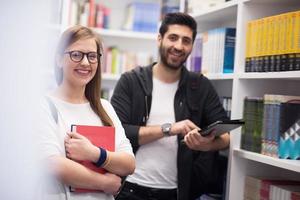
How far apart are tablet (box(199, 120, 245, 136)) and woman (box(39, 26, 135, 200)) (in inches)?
16.3

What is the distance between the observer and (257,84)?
234 cm

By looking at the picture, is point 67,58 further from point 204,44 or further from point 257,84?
point 204,44

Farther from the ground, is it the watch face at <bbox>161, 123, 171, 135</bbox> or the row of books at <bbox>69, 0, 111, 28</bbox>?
the row of books at <bbox>69, 0, 111, 28</bbox>

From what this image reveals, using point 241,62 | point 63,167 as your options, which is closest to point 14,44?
point 63,167

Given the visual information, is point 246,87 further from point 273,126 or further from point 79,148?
point 79,148

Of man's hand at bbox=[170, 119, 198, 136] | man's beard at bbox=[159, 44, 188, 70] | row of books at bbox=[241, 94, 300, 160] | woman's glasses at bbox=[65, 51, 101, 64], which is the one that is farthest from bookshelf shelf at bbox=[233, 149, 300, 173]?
woman's glasses at bbox=[65, 51, 101, 64]

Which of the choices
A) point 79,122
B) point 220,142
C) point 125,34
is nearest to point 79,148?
point 79,122

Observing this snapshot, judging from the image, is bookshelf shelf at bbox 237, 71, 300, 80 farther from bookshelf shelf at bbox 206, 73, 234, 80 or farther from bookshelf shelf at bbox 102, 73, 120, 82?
bookshelf shelf at bbox 102, 73, 120, 82

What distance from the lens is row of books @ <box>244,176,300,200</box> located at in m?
2.01

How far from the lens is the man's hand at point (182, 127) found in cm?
213

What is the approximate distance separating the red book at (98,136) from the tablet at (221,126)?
49 cm

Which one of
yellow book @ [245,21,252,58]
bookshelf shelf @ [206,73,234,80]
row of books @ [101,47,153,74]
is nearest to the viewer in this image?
yellow book @ [245,21,252,58]

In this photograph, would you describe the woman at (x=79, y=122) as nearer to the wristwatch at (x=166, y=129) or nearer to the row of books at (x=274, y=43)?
the wristwatch at (x=166, y=129)

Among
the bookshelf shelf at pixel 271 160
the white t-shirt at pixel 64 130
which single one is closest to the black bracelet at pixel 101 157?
the white t-shirt at pixel 64 130
